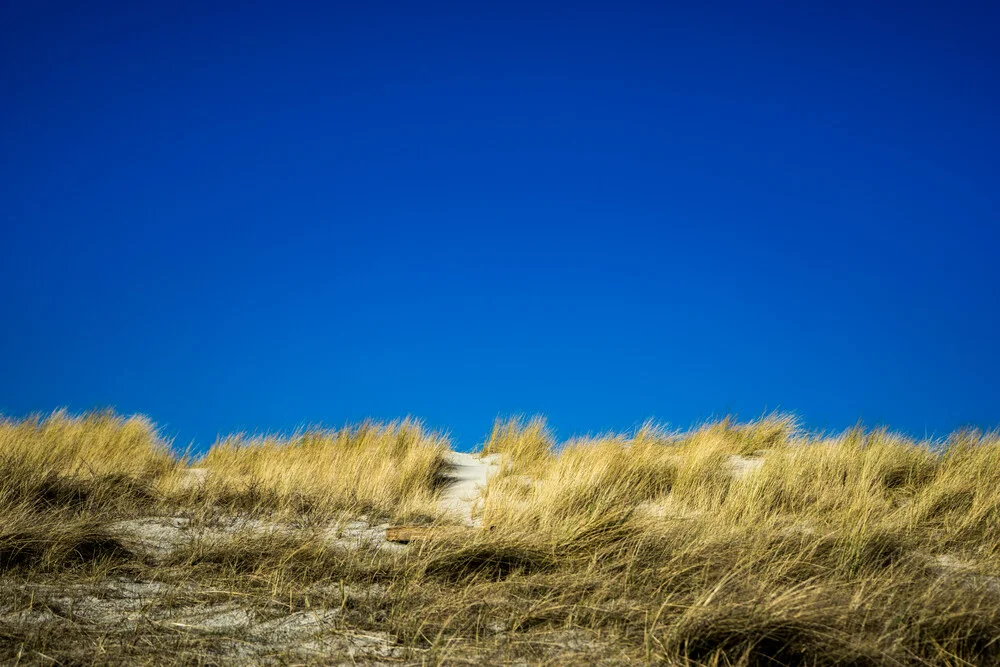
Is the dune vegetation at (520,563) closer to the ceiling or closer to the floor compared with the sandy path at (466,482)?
closer to the floor

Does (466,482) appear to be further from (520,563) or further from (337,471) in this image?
(520,563)

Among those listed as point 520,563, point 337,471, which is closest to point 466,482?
point 337,471

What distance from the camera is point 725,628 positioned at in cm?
279

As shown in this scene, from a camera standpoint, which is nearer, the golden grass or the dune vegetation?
the dune vegetation

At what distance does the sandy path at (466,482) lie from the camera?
6329 millimetres

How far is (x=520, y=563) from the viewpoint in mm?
4039

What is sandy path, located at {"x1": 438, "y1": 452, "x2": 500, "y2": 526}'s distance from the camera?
6.33 metres

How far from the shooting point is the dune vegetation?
2.83m

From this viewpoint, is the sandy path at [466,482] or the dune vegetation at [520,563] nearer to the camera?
the dune vegetation at [520,563]

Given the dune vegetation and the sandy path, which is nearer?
the dune vegetation

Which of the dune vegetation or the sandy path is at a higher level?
the sandy path

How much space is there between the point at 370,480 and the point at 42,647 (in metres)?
3.77

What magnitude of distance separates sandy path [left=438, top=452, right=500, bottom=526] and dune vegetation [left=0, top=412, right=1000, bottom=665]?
19 centimetres

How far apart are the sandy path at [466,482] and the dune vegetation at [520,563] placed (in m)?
0.19
